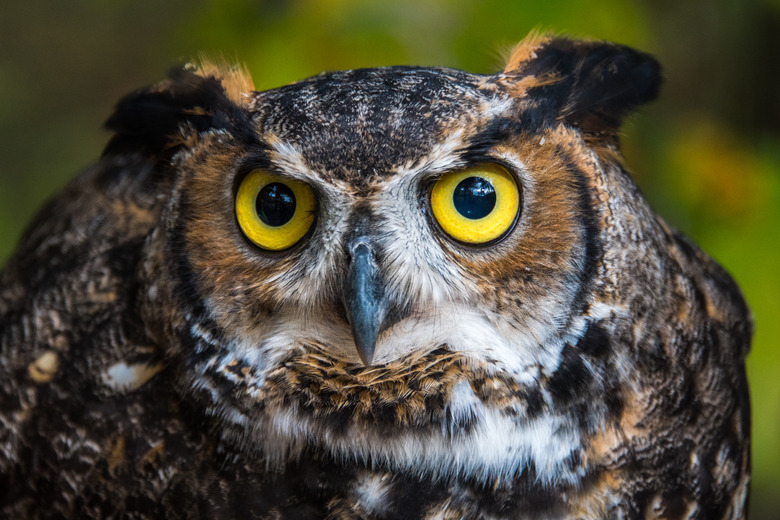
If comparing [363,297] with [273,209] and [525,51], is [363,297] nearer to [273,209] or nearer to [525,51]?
[273,209]

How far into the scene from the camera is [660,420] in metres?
1.55

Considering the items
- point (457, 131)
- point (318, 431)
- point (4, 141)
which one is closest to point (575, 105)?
point (457, 131)

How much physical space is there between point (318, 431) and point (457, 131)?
0.57 m

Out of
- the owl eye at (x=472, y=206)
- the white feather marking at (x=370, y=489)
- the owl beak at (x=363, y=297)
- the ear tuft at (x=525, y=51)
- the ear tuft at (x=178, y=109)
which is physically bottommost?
the white feather marking at (x=370, y=489)

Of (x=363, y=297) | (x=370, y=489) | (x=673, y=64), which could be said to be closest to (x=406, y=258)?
(x=363, y=297)

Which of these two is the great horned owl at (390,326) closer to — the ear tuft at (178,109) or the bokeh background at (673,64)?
the ear tuft at (178,109)

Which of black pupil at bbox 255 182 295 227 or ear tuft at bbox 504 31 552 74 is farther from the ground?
ear tuft at bbox 504 31 552 74

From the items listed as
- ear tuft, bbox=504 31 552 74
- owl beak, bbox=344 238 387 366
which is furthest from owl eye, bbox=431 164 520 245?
ear tuft, bbox=504 31 552 74

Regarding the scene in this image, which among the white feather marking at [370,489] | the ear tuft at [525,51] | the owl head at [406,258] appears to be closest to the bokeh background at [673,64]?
the ear tuft at [525,51]

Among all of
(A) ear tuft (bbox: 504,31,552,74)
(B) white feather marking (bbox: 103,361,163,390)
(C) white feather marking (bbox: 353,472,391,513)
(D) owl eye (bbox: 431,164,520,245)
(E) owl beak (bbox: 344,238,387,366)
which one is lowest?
(C) white feather marking (bbox: 353,472,391,513)

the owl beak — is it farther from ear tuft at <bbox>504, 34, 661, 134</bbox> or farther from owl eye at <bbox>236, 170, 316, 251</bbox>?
ear tuft at <bbox>504, 34, 661, 134</bbox>

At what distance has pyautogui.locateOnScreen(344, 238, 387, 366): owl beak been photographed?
1287 millimetres

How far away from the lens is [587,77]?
150 cm

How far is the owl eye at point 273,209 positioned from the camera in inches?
53.4
